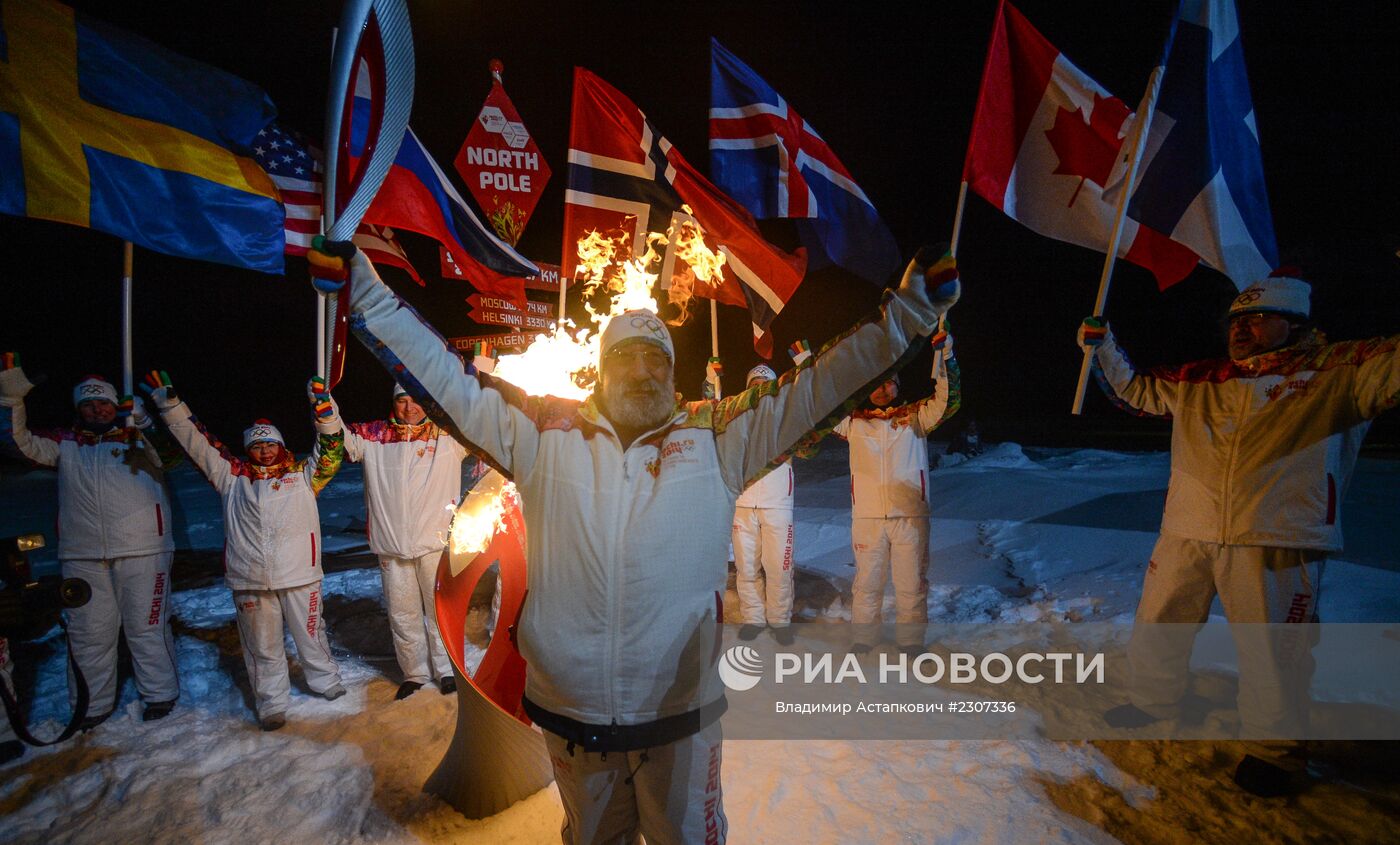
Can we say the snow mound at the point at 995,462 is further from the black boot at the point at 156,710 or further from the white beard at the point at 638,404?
the black boot at the point at 156,710

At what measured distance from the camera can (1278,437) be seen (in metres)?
3.83

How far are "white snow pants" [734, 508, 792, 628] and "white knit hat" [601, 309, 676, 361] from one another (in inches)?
178

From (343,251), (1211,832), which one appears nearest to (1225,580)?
(1211,832)

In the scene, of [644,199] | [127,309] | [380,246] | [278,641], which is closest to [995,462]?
[644,199]

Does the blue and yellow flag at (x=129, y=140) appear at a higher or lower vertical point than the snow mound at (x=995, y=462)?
higher

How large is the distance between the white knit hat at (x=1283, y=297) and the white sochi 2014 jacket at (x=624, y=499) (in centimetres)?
365

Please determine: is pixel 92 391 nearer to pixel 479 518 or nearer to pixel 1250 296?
pixel 479 518

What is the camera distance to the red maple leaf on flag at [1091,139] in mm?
4812

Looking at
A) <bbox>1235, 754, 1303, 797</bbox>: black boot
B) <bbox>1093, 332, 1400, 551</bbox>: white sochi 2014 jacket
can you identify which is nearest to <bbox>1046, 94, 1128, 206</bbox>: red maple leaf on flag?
<bbox>1093, 332, 1400, 551</bbox>: white sochi 2014 jacket

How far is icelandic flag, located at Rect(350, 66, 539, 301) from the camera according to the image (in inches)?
229

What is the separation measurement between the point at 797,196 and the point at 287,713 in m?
7.02

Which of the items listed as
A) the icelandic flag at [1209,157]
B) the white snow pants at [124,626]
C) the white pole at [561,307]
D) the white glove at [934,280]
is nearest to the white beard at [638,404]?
the white glove at [934,280]

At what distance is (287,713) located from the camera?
514 cm

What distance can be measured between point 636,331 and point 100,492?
5.75 meters
